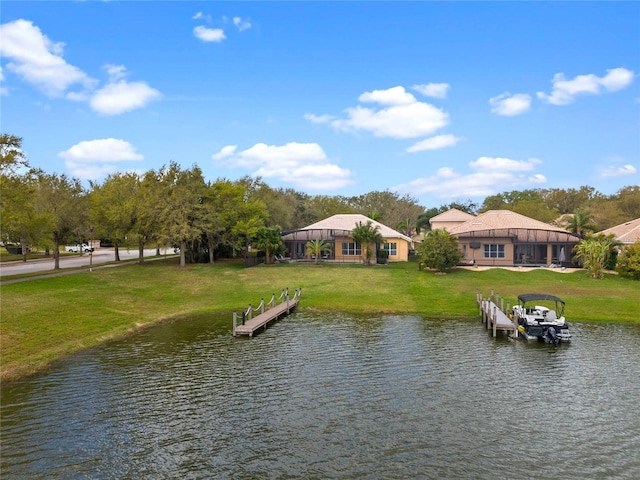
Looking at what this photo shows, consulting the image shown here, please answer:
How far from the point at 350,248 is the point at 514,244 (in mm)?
23599

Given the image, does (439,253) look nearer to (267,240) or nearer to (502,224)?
(502,224)

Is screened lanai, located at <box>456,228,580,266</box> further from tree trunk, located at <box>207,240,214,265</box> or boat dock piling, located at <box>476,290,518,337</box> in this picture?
tree trunk, located at <box>207,240,214,265</box>

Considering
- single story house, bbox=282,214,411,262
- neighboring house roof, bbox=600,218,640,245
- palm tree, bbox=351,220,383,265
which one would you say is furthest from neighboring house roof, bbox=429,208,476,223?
palm tree, bbox=351,220,383,265

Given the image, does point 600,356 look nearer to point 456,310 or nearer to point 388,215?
point 456,310

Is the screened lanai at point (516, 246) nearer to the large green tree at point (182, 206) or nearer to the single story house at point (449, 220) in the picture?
the single story house at point (449, 220)

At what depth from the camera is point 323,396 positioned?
715 inches

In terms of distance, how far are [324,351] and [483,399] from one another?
9.36 meters

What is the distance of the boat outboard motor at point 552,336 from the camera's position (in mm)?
26366

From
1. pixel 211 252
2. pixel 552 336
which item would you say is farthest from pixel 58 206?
pixel 552 336

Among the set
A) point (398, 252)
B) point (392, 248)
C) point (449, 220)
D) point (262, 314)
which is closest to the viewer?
point (262, 314)

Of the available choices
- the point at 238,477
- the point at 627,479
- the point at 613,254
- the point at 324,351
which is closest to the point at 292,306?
the point at 324,351

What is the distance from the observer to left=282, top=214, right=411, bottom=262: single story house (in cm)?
6706

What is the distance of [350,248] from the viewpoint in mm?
68125

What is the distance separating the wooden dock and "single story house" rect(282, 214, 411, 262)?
25.4 meters
